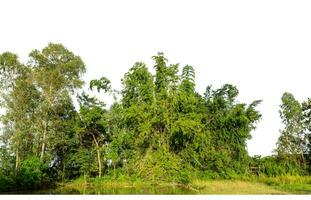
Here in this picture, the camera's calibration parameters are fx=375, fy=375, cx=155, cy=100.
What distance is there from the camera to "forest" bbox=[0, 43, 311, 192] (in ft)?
39.1

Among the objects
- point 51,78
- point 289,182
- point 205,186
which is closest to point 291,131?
point 289,182

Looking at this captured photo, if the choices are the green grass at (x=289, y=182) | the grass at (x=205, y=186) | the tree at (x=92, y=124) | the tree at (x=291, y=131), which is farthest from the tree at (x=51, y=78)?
the tree at (x=291, y=131)

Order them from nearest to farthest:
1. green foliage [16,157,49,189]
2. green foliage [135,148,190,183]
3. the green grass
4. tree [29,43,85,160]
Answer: green foliage [135,148,190,183] → the green grass → green foliage [16,157,49,189] → tree [29,43,85,160]

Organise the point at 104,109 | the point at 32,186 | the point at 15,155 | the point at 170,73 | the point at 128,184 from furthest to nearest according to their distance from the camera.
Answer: the point at 104,109 < the point at 15,155 < the point at 32,186 < the point at 128,184 < the point at 170,73

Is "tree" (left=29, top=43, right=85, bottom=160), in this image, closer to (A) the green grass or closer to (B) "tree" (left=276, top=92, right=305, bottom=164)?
(A) the green grass

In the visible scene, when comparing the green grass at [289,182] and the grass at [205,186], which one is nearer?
the grass at [205,186]

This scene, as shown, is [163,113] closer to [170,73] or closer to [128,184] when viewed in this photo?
[170,73]

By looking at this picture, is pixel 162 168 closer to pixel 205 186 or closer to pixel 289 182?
pixel 205 186

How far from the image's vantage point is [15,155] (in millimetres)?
16469

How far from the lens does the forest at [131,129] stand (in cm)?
1191

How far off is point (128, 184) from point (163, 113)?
4240 millimetres

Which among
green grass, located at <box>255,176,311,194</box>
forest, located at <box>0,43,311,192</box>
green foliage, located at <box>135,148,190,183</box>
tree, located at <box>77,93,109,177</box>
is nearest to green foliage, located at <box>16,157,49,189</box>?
forest, located at <box>0,43,311,192</box>

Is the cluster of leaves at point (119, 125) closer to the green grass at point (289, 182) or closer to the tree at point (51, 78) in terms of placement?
the tree at point (51, 78)

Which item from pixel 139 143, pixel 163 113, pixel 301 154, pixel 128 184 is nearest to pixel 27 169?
pixel 128 184
